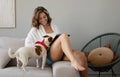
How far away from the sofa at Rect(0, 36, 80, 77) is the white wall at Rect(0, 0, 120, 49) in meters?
0.68

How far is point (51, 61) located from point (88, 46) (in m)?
1.12

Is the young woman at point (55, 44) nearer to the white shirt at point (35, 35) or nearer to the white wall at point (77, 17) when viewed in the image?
the white shirt at point (35, 35)

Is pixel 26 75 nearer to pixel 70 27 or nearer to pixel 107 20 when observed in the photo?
pixel 70 27

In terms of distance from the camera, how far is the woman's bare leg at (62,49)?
2865mm

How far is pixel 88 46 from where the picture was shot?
4.07m

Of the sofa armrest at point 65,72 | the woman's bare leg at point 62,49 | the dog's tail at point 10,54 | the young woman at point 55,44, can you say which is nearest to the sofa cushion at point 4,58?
the dog's tail at point 10,54

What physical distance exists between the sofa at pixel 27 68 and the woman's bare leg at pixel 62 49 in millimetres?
84

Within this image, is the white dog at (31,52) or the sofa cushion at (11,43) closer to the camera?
the white dog at (31,52)

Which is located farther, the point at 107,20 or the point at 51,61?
the point at 107,20

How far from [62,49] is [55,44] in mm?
111

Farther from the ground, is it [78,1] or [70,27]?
[78,1]

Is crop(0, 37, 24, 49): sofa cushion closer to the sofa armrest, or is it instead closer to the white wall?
the white wall

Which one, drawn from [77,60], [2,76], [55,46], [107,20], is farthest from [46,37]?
[107,20]

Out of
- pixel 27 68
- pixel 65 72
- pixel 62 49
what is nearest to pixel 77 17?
pixel 62 49
